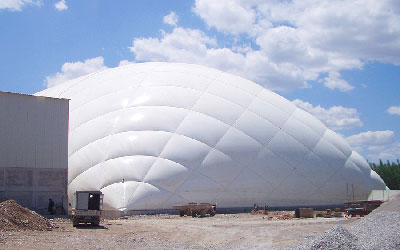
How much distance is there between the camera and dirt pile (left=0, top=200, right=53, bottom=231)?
21469 mm

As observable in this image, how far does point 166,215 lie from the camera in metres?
32.2

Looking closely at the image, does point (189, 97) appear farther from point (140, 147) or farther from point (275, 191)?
point (275, 191)

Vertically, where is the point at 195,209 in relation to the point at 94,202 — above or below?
below

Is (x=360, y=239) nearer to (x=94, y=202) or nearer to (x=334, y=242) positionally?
(x=334, y=242)

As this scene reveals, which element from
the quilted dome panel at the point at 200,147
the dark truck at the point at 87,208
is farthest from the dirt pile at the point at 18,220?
the quilted dome panel at the point at 200,147

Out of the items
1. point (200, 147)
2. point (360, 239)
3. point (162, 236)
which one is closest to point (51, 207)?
point (200, 147)

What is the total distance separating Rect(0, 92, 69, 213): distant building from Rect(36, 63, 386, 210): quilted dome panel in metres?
3.99

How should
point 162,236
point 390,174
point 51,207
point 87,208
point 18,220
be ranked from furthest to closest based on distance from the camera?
point 390,174 → point 51,207 → point 87,208 → point 18,220 → point 162,236

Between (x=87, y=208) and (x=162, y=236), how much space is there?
6.61m

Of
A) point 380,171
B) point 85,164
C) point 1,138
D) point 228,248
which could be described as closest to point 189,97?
point 85,164

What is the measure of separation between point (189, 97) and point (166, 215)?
1026cm

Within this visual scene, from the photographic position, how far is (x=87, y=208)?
2595 centimetres

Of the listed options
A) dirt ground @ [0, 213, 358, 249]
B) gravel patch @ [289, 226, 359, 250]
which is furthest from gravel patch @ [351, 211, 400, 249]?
dirt ground @ [0, 213, 358, 249]

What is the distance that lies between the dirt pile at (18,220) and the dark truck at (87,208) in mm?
2415
